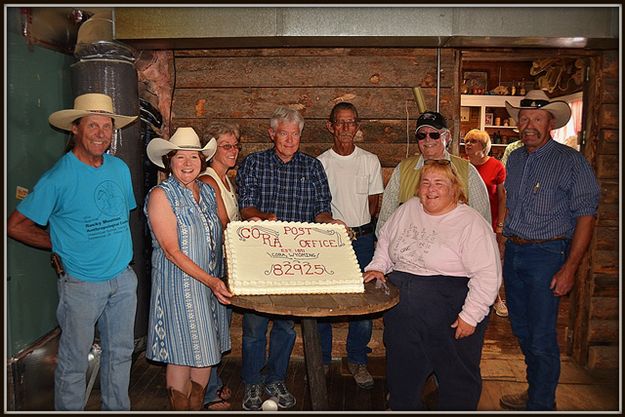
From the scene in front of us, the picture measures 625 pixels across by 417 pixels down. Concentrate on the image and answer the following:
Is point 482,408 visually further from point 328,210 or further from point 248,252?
point 248,252

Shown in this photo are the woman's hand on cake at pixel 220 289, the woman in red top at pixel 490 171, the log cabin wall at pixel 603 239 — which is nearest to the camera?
the woman's hand on cake at pixel 220 289

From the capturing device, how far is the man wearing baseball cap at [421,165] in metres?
3.56

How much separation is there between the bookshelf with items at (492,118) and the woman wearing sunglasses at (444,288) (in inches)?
223

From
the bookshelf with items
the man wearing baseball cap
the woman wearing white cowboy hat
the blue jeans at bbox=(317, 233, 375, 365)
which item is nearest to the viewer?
the woman wearing white cowboy hat

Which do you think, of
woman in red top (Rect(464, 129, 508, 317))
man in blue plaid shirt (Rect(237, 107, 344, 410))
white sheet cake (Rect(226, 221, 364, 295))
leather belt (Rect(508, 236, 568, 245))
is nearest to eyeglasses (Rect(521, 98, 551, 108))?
leather belt (Rect(508, 236, 568, 245))

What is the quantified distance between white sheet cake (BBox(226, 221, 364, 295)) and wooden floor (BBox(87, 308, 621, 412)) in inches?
48.6

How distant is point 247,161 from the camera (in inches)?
142

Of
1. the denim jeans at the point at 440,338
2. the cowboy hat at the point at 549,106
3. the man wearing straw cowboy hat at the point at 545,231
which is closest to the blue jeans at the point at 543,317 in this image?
the man wearing straw cowboy hat at the point at 545,231

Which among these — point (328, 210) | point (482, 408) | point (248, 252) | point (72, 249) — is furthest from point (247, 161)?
point (482, 408)

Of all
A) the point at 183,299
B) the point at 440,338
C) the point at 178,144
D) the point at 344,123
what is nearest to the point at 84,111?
the point at 178,144

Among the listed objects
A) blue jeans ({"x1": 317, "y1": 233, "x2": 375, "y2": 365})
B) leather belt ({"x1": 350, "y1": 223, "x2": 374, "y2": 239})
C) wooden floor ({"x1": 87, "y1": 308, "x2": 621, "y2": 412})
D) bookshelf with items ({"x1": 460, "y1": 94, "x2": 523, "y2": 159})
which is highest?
bookshelf with items ({"x1": 460, "y1": 94, "x2": 523, "y2": 159})

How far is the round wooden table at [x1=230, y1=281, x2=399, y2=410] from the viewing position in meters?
2.50

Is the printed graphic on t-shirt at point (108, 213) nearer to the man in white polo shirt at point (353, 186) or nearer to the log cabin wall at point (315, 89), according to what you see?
the man in white polo shirt at point (353, 186)

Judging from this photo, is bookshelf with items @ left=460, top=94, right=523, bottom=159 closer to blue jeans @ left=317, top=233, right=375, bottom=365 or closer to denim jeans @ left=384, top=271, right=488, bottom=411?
blue jeans @ left=317, top=233, right=375, bottom=365
